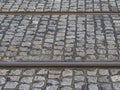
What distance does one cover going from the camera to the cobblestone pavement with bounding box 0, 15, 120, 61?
4180mm

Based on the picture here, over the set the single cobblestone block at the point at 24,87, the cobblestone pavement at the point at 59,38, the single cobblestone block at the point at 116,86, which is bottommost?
the cobblestone pavement at the point at 59,38

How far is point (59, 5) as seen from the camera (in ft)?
19.2

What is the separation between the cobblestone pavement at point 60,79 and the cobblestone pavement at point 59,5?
2.09 meters

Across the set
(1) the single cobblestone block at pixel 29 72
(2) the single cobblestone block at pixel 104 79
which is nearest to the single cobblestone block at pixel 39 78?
(1) the single cobblestone block at pixel 29 72

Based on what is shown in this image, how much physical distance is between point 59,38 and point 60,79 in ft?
3.71

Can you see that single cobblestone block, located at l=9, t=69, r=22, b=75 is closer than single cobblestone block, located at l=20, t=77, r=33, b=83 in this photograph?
No

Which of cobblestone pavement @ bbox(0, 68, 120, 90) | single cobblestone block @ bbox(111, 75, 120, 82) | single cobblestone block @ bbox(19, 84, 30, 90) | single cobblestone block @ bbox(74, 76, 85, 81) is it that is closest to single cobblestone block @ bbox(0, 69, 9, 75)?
cobblestone pavement @ bbox(0, 68, 120, 90)

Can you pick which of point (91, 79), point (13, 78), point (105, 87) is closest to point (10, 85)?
point (13, 78)

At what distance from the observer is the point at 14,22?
5242mm

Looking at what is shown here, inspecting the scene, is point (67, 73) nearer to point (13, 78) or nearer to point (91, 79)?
point (91, 79)

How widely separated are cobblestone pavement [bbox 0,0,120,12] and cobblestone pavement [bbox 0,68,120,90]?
2.09 metres

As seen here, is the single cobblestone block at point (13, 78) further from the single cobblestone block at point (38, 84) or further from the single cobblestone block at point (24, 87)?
the single cobblestone block at point (38, 84)

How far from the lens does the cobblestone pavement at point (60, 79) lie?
3.55m

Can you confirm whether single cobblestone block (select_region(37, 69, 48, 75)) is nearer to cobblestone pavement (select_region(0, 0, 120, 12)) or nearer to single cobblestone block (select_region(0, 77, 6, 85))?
single cobblestone block (select_region(0, 77, 6, 85))
